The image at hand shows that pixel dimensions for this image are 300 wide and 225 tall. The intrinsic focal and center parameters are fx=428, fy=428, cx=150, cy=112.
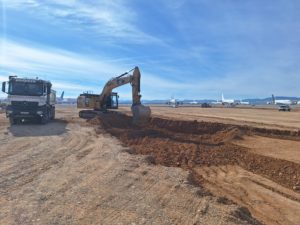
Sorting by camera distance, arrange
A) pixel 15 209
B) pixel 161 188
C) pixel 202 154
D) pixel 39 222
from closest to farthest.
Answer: pixel 39 222
pixel 15 209
pixel 161 188
pixel 202 154

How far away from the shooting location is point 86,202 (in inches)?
326

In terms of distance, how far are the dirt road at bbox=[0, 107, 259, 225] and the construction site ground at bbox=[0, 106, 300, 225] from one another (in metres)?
0.02

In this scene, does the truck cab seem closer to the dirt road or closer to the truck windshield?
the truck windshield

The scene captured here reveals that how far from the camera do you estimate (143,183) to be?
10.3 m

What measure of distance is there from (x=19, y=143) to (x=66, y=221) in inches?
468

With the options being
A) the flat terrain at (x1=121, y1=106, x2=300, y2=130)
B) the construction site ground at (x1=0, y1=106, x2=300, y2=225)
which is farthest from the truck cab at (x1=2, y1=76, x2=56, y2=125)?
the flat terrain at (x1=121, y1=106, x2=300, y2=130)

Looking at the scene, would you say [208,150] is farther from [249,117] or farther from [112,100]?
[249,117]

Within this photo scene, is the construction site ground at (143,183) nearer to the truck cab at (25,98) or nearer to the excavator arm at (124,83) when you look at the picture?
the excavator arm at (124,83)

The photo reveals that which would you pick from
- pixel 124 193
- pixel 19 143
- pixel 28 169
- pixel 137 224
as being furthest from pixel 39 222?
pixel 19 143

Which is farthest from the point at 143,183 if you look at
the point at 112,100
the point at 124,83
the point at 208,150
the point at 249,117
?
the point at 249,117

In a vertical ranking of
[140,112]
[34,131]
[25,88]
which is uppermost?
[25,88]

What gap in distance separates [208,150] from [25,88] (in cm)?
1611

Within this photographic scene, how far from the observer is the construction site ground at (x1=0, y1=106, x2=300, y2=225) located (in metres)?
7.65

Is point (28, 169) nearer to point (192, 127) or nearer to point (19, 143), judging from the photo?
point (19, 143)
